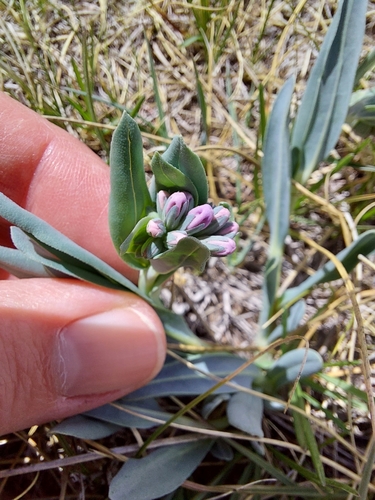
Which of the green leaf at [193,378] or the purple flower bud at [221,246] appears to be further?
the green leaf at [193,378]

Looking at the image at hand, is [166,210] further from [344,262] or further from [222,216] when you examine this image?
[344,262]

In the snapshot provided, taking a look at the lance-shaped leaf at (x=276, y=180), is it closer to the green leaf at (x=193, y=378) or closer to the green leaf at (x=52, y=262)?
the green leaf at (x=193, y=378)

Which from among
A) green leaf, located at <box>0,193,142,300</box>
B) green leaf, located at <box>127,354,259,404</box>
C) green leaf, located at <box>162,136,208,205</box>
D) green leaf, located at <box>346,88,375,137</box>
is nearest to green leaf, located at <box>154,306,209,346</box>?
green leaf, located at <box>127,354,259,404</box>

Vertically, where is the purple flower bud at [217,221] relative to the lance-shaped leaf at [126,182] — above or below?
below

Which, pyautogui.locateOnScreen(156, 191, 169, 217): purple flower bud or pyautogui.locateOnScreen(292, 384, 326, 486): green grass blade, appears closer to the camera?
pyautogui.locateOnScreen(156, 191, 169, 217): purple flower bud

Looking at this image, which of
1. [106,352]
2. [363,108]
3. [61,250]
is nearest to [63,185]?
[61,250]

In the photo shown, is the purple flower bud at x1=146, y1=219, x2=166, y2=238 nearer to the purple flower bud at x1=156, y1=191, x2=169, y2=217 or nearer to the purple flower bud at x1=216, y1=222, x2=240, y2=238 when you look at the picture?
the purple flower bud at x1=156, y1=191, x2=169, y2=217

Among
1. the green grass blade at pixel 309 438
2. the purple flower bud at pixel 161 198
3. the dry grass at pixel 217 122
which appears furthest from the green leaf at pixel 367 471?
the purple flower bud at pixel 161 198
